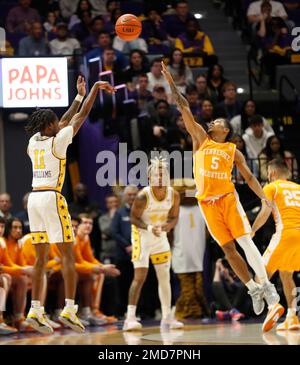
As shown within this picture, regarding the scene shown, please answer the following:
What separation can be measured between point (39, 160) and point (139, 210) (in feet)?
10.1

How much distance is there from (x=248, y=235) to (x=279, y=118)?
266 inches

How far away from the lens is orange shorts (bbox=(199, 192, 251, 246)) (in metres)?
11.4

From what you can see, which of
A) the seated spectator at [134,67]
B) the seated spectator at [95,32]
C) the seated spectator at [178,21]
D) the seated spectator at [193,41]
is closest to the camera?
the seated spectator at [134,67]

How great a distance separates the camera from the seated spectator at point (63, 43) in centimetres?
1758

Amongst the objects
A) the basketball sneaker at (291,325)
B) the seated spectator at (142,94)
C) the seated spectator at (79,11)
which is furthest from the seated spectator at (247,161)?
the seated spectator at (79,11)

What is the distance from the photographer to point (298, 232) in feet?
40.9

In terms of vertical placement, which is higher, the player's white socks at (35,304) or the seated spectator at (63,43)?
the seated spectator at (63,43)

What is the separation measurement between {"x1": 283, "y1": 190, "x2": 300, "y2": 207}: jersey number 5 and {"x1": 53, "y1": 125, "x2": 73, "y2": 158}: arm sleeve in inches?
114

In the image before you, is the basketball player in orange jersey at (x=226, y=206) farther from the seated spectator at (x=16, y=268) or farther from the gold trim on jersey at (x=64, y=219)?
the seated spectator at (x=16, y=268)

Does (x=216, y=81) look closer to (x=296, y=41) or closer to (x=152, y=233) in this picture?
(x=296, y=41)

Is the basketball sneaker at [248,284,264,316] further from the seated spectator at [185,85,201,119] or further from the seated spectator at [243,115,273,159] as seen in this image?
the seated spectator at [185,85,201,119]

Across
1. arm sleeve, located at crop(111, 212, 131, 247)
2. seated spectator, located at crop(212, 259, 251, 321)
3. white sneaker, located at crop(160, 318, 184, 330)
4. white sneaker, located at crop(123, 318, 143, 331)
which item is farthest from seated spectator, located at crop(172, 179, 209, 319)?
white sneaker, located at crop(123, 318, 143, 331)

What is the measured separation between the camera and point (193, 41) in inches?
743
